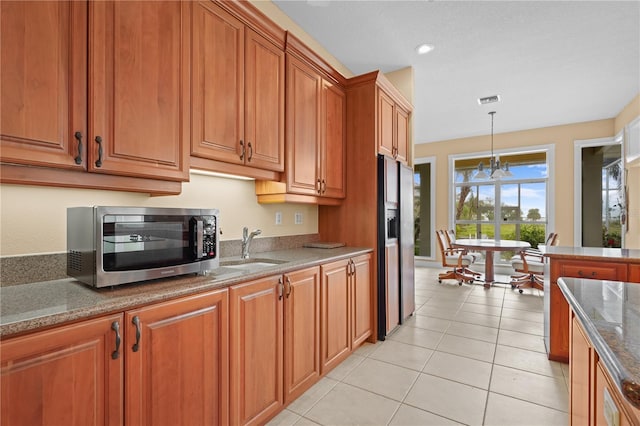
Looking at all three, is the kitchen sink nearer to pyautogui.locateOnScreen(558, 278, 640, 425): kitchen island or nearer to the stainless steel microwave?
the stainless steel microwave

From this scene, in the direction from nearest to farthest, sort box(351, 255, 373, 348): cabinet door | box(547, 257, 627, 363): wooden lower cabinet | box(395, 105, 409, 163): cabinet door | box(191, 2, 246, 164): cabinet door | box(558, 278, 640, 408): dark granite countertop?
box(558, 278, 640, 408): dark granite countertop, box(191, 2, 246, 164): cabinet door, box(547, 257, 627, 363): wooden lower cabinet, box(351, 255, 373, 348): cabinet door, box(395, 105, 409, 163): cabinet door

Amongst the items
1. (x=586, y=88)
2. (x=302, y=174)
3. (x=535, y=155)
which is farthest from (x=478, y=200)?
(x=302, y=174)

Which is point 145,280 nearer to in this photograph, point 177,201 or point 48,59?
point 177,201

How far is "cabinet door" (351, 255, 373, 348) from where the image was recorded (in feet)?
8.64

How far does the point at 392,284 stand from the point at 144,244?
2397 millimetres

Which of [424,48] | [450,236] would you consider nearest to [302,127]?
[424,48]

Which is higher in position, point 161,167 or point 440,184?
point 440,184

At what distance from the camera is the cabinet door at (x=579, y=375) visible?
3.48 feet

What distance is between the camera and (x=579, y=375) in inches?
47.3

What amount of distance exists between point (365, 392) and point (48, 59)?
96.7 inches

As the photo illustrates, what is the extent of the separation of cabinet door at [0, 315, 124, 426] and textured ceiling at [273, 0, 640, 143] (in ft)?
9.07

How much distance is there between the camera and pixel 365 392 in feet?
6.91

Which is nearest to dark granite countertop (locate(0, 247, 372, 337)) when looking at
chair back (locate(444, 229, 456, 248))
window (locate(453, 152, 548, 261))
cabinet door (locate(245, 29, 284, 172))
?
cabinet door (locate(245, 29, 284, 172))

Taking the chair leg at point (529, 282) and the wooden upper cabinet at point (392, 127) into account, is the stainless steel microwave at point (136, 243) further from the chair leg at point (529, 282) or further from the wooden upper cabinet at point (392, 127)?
the chair leg at point (529, 282)
